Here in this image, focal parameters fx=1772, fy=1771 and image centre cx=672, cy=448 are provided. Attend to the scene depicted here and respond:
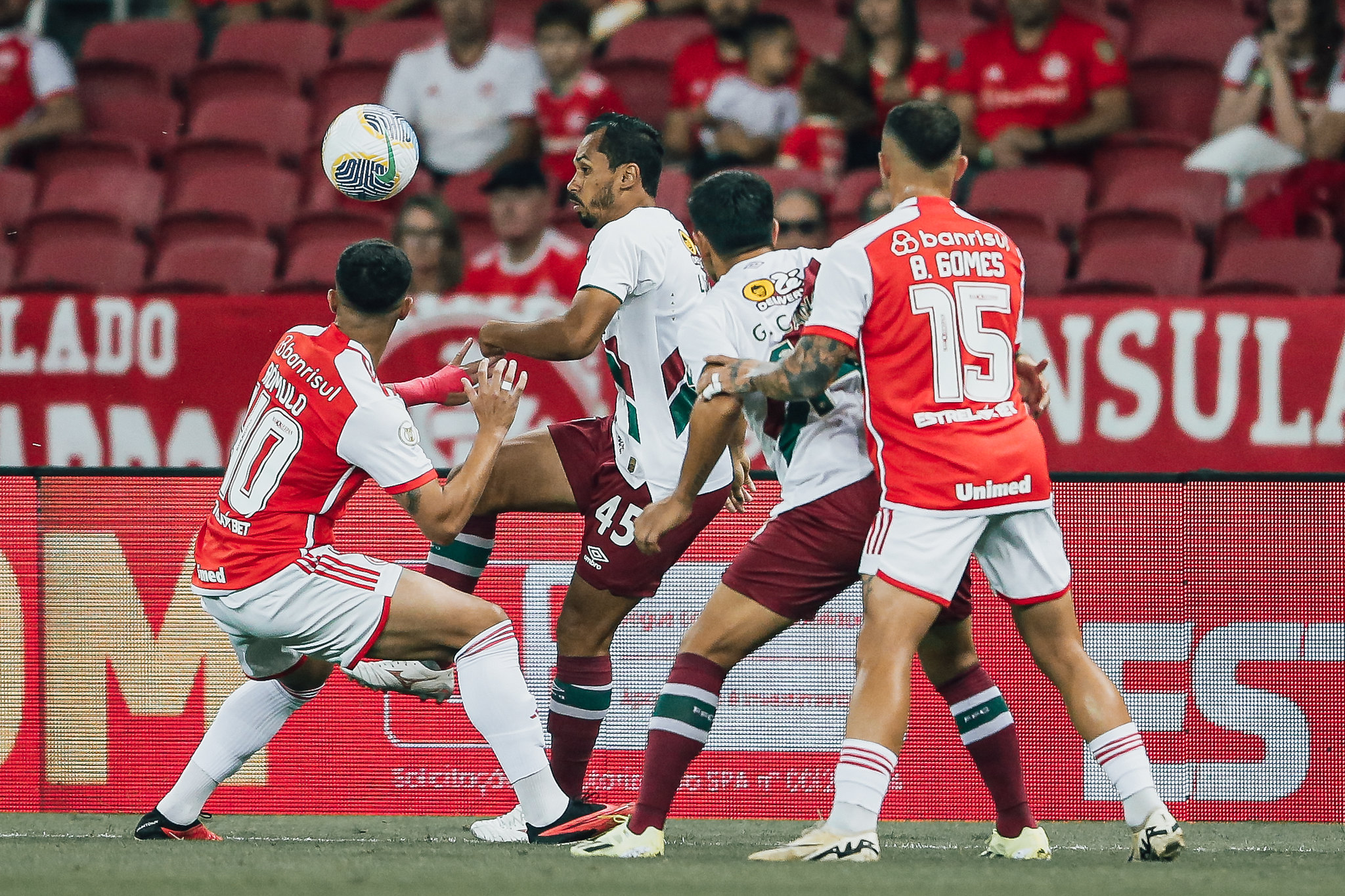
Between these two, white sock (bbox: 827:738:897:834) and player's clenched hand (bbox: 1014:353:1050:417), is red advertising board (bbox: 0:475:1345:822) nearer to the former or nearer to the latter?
player's clenched hand (bbox: 1014:353:1050:417)

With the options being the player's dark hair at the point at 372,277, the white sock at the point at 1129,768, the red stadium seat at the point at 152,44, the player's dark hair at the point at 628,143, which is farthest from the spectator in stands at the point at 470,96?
the white sock at the point at 1129,768

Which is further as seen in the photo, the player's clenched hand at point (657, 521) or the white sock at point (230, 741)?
the white sock at point (230, 741)

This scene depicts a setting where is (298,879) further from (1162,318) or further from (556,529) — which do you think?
(1162,318)

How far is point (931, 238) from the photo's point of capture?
4633 millimetres

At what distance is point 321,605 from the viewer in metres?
4.96

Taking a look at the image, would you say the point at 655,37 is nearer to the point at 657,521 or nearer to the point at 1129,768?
the point at 657,521

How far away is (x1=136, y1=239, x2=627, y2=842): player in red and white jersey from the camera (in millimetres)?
4961

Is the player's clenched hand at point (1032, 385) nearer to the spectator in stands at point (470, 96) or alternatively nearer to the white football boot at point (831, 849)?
the white football boot at point (831, 849)

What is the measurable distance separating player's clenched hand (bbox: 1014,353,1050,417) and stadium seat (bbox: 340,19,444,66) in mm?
6997

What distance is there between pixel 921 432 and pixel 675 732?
105cm

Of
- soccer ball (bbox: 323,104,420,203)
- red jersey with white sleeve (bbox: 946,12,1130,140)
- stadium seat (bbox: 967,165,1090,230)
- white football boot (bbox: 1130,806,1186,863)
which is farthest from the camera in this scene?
red jersey with white sleeve (bbox: 946,12,1130,140)

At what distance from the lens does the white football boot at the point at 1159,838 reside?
470 cm

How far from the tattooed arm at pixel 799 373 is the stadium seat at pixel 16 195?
702 cm

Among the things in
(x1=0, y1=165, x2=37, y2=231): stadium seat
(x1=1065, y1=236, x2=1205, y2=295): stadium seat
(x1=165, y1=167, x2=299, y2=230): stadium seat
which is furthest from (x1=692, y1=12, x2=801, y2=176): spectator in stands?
(x1=0, y1=165, x2=37, y2=231): stadium seat
